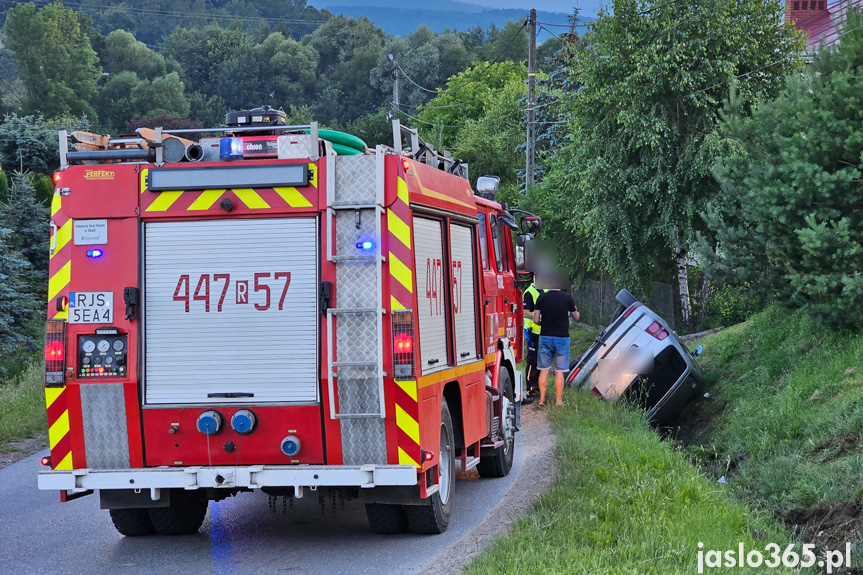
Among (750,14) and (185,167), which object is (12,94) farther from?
(185,167)

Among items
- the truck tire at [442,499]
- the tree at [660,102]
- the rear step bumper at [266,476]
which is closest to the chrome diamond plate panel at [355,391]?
the rear step bumper at [266,476]

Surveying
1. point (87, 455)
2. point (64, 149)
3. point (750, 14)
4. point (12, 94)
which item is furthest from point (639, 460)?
point (12, 94)

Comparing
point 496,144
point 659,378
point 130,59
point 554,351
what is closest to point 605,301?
point 659,378

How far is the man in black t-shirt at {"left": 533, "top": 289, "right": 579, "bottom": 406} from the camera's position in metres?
13.6

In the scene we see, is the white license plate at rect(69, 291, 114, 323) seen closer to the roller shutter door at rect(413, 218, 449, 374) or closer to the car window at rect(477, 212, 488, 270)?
the roller shutter door at rect(413, 218, 449, 374)

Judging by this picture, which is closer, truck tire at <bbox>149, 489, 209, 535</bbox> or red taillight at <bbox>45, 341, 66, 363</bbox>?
red taillight at <bbox>45, 341, 66, 363</bbox>

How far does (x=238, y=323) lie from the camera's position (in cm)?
705

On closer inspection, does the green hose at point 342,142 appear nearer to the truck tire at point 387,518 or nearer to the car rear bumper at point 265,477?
the car rear bumper at point 265,477

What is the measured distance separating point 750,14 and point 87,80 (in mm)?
92934

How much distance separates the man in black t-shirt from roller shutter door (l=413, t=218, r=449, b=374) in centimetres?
571

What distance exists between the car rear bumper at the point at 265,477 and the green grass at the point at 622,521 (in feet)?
2.80

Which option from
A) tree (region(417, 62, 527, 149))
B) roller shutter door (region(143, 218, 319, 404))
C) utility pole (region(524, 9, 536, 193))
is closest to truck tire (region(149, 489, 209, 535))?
roller shutter door (region(143, 218, 319, 404))

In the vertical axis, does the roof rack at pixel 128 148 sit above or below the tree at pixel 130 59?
below

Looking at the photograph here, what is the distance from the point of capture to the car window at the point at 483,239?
Answer: 31.3 ft
